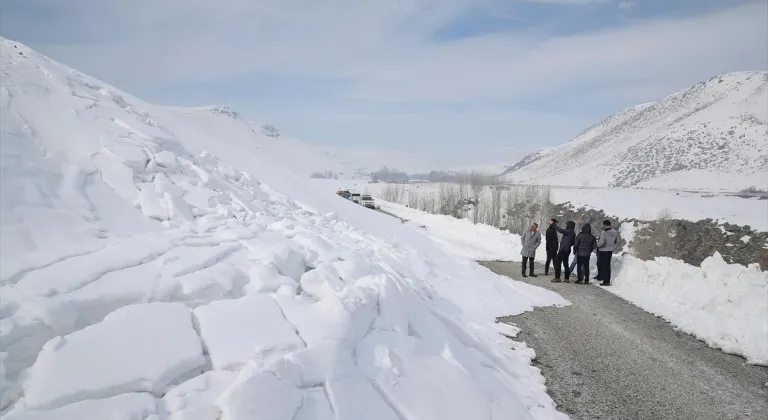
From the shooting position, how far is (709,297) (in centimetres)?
864

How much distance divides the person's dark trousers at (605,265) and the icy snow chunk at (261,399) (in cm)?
1057

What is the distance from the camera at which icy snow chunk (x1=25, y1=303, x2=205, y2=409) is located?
302 cm

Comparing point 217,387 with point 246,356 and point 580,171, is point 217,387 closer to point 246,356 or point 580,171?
point 246,356

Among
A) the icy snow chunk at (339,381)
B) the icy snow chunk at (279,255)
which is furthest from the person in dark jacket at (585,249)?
the icy snow chunk at (339,381)

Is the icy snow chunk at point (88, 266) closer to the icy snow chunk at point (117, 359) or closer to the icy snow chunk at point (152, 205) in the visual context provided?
the icy snow chunk at point (117, 359)

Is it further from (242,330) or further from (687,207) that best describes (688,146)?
(242,330)

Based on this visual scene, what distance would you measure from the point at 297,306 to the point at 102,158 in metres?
5.70

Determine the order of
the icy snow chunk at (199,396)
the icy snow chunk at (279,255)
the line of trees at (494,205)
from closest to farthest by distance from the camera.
A: 1. the icy snow chunk at (199,396)
2. the icy snow chunk at (279,255)
3. the line of trees at (494,205)

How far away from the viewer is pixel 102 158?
7.94 m

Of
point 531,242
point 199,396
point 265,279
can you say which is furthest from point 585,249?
point 199,396

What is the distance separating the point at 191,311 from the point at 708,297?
956 centimetres

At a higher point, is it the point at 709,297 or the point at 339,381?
the point at 339,381

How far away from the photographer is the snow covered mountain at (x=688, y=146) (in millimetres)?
83188

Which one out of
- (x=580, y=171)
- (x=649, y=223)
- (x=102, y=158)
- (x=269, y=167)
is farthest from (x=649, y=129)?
(x=102, y=158)
